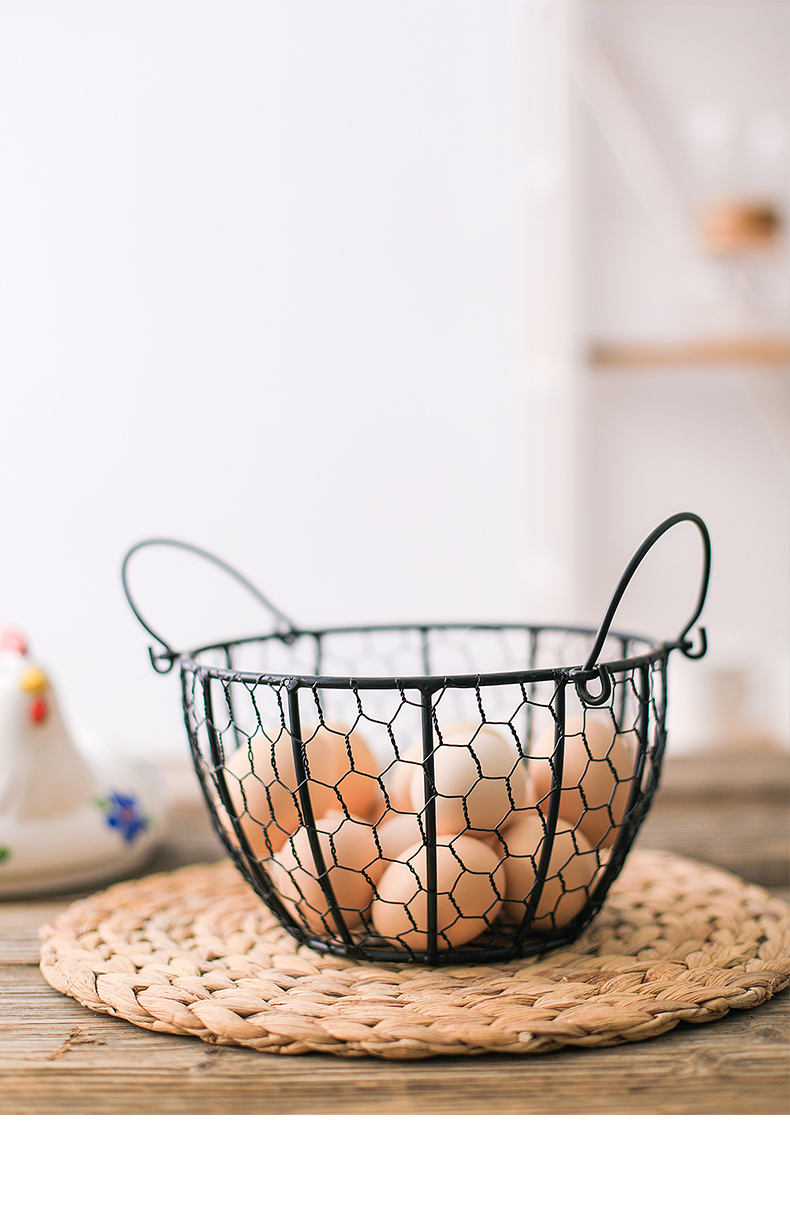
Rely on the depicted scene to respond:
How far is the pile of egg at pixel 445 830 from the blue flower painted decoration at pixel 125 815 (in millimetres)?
182

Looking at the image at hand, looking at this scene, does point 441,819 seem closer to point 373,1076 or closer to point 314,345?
point 373,1076

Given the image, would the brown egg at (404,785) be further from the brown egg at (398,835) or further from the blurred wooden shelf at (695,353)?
the blurred wooden shelf at (695,353)

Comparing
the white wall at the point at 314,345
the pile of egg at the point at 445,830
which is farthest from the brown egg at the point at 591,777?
the white wall at the point at 314,345

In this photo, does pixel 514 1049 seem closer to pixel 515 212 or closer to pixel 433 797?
pixel 433 797

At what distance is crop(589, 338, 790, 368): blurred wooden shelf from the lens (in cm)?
181

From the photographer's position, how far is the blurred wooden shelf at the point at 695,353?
5.94ft

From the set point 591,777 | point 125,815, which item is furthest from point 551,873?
point 125,815

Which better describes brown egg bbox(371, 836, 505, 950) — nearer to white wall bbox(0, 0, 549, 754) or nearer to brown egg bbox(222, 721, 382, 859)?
brown egg bbox(222, 721, 382, 859)

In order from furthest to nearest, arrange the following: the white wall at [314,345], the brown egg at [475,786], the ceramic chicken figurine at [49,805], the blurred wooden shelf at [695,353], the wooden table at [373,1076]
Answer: the white wall at [314,345], the blurred wooden shelf at [695,353], the ceramic chicken figurine at [49,805], the brown egg at [475,786], the wooden table at [373,1076]

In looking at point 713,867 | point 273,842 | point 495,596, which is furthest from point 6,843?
point 495,596

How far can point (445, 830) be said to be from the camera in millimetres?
470

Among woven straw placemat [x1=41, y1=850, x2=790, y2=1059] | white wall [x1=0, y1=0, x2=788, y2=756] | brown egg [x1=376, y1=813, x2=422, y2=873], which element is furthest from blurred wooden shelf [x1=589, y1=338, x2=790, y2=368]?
brown egg [x1=376, y1=813, x2=422, y2=873]

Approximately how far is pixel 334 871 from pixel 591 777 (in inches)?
5.3

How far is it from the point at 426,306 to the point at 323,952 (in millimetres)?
1690
